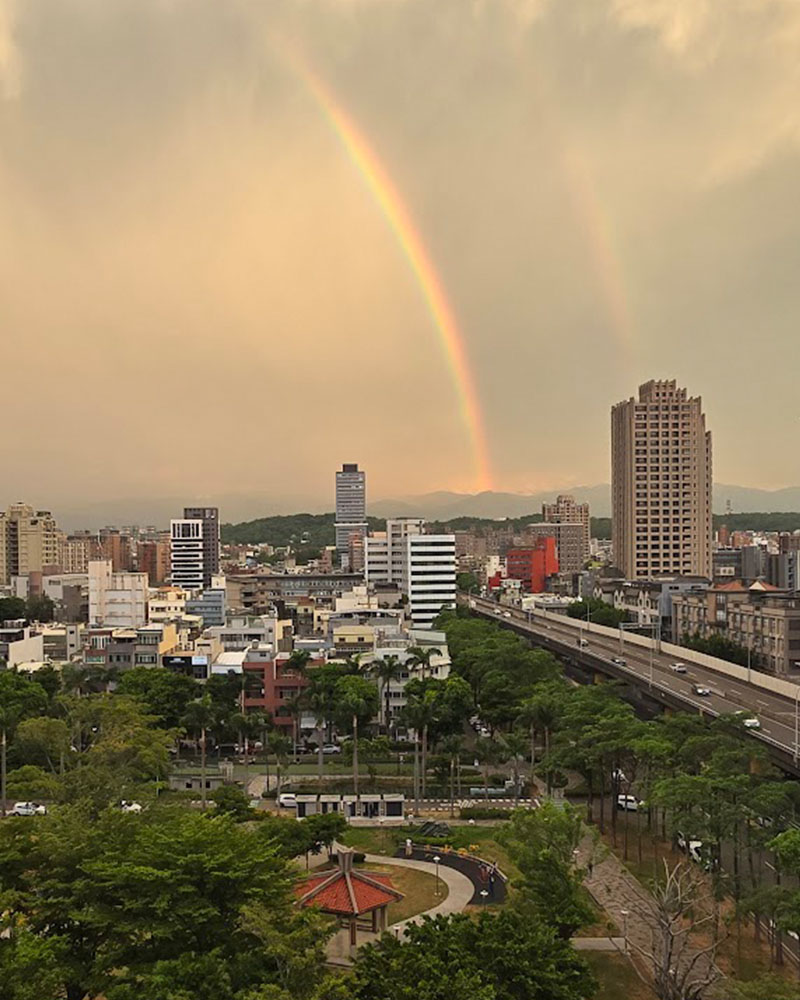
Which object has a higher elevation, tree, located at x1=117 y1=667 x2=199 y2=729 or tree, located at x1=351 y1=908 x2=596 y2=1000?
tree, located at x1=351 y1=908 x2=596 y2=1000

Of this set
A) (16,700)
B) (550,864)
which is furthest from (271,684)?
(550,864)

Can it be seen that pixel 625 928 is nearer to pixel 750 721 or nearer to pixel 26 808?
pixel 750 721

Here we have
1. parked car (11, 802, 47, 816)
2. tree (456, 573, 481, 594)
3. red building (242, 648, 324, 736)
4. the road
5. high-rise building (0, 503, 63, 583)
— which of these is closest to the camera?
parked car (11, 802, 47, 816)

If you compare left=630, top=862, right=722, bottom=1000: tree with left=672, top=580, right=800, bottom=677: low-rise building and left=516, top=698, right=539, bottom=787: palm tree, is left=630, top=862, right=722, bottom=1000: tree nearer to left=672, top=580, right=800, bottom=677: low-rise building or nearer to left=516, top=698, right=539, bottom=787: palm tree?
left=516, top=698, right=539, bottom=787: palm tree

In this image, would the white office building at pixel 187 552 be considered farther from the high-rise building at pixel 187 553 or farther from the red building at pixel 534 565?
the red building at pixel 534 565

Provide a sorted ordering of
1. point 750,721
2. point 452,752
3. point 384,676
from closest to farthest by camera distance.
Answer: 1. point 750,721
2. point 452,752
3. point 384,676

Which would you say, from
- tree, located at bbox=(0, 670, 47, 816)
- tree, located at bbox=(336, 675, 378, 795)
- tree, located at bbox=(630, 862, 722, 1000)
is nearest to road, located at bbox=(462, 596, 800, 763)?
tree, located at bbox=(630, 862, 722, 1000)

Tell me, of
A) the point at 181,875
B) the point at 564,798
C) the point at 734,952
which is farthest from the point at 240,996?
the point at 564,798
